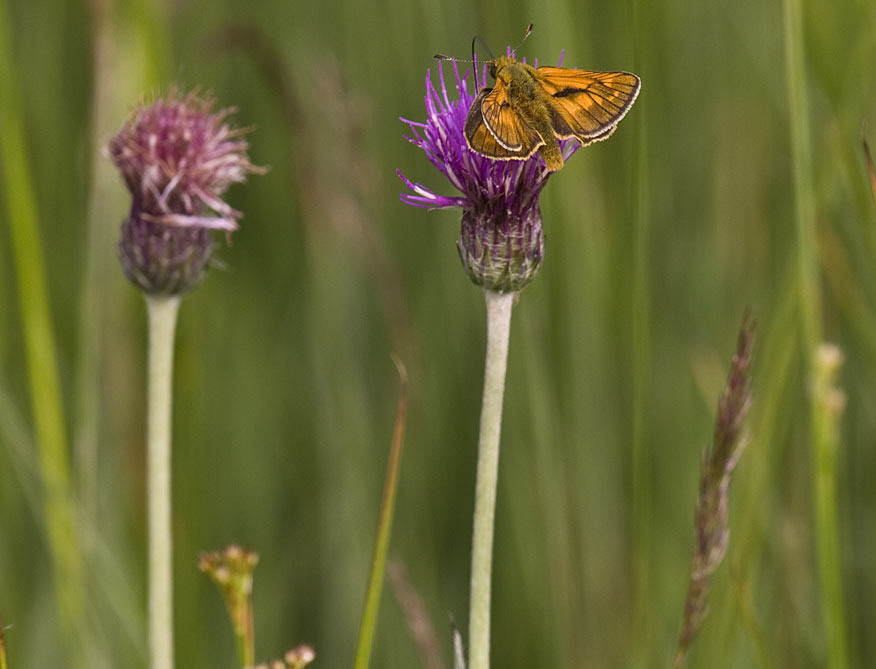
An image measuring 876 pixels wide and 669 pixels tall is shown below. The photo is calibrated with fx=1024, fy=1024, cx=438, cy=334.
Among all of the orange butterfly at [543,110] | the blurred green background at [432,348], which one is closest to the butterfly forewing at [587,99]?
the orange butterfly at [543,110]

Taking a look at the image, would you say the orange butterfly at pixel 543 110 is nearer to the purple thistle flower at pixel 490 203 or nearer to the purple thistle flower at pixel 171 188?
the purple thistle flower at pixel 490 203

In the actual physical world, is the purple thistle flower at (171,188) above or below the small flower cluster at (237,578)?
above

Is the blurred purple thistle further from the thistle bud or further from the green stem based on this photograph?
the thistle bud

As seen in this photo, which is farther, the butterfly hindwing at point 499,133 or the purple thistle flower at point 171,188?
the purple thistle flower at point 171,188

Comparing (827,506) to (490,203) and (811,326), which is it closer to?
(811,326)

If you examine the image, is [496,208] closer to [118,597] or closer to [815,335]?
[815,335]

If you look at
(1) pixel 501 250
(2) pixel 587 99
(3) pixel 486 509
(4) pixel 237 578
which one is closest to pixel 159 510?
(4) pixel 237 578

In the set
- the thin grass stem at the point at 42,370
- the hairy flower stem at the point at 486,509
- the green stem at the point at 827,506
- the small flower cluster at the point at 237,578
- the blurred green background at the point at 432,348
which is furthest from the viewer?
the blurred green background at the point at 432,348
